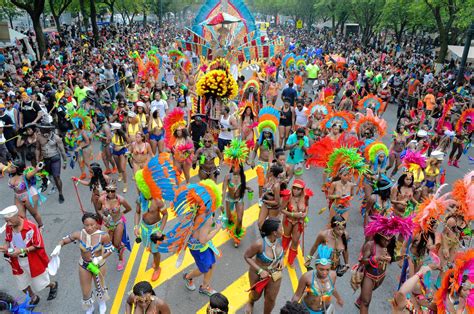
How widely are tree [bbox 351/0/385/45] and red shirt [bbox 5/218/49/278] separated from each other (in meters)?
35.2

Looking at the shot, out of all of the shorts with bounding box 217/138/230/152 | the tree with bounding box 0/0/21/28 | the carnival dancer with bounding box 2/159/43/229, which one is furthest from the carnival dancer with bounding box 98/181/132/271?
the tree with bounding box 0/0/21/28

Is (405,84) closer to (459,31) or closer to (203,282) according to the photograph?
(459,31)

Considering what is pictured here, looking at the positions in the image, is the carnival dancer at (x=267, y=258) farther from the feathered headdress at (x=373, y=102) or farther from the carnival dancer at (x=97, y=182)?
the feathered headdress at (x=373, y=102)

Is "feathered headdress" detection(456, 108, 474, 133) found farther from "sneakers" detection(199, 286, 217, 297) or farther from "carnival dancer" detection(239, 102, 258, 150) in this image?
"sneakers" detection(199, 286, 217, 297)

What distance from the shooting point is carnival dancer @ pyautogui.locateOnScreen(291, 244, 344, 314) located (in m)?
4.29

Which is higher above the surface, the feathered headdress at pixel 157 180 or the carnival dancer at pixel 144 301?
the feathered headdress at pixel 157 180

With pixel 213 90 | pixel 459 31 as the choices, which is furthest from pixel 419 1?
pixel 213 90

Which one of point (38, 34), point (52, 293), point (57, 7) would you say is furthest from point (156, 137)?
point (57, 7)

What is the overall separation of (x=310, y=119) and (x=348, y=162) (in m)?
4.54

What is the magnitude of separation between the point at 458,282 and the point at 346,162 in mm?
3027

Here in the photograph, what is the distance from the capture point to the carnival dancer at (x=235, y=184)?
664cm

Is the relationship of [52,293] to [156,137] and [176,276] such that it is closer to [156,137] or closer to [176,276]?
[176,276]

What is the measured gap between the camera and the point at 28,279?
531cm

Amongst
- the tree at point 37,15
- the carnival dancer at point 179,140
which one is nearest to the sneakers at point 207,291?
the carnival dancer at point 179,140
